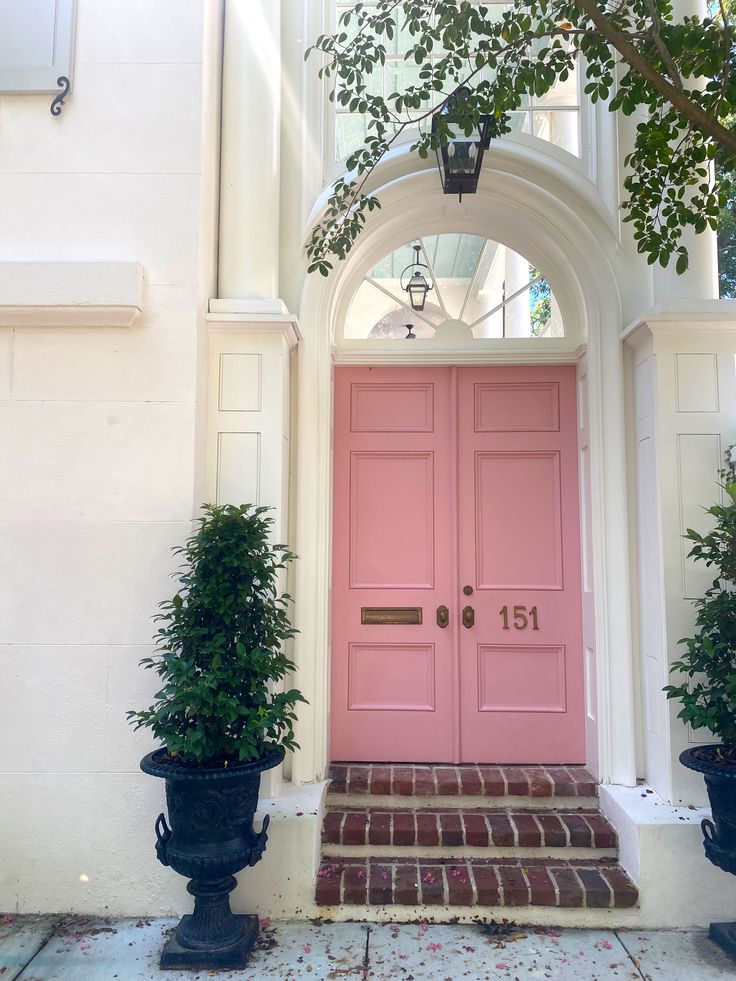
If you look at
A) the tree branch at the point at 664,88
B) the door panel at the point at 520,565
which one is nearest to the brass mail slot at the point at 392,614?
the door panel at the point at 520,565

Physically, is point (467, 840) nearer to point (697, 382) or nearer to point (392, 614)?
point (392, 614)

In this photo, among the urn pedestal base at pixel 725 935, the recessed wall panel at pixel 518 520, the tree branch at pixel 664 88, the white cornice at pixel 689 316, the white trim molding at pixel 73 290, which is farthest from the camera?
the recessed wall panel at pixel 518 520

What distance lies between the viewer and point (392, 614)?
4.27m

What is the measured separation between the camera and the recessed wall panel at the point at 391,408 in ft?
14.5

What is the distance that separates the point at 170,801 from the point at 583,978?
5.89ft

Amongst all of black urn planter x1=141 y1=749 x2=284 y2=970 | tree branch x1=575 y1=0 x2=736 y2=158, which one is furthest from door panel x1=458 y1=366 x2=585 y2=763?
tree branch x1=575 y1=0 x2=736 y2=158

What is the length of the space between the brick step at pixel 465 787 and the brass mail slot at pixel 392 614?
84 cm

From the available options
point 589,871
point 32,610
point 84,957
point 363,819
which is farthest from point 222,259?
point 589,871

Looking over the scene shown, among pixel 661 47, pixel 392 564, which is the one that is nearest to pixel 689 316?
pixel 661 47

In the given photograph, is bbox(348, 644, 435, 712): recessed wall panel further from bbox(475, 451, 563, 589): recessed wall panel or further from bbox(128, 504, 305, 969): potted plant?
bbox(128, 504, 305, 969): potted plant

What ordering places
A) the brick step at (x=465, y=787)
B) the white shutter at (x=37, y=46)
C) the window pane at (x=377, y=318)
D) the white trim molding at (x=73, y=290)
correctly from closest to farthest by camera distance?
the white trim molding at (x=73, y=290) < the white shutter at (x=37, y=46) < the brick step at (x=465, y=787) < the window pane at (x=377, y=318)

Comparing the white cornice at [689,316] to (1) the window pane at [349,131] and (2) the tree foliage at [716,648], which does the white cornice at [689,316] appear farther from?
(1) the window pane at [349,131]

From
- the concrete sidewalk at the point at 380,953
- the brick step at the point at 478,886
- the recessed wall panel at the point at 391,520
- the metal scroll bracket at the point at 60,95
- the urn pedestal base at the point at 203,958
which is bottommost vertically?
the concrete sidewalk at the point at 380,953

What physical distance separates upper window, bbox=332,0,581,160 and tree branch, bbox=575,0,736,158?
1.41m
